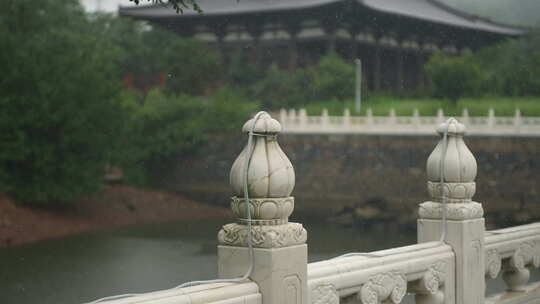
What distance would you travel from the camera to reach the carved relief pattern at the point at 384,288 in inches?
150

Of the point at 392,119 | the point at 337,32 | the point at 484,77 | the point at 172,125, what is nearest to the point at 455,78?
the point at 484,77

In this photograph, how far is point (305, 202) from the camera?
20.4 metres

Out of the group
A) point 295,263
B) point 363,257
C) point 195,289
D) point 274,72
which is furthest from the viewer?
point 274,72

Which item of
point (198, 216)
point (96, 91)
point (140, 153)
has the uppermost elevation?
point (96, 91)

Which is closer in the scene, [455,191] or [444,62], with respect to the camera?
[455,191]

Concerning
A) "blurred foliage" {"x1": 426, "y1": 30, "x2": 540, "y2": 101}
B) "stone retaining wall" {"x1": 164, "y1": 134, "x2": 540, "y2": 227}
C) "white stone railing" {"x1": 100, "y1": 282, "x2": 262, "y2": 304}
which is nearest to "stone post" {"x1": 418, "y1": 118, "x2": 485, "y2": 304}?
"white stone railing" {"x1": 100, "y1": 282, "x2": 262, "y2": 304}

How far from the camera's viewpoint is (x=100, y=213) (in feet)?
58.6

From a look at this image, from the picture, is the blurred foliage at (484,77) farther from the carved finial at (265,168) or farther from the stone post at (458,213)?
the carved finial at (265,168)

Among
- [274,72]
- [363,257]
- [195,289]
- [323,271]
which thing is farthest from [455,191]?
[274,72]

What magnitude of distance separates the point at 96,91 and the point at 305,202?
569cm

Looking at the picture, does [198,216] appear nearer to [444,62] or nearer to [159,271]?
[444,62]

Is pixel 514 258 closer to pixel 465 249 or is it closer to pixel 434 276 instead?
pixel 465 249

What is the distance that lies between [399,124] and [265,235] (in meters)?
16.6

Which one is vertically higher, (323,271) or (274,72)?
(274,72)
